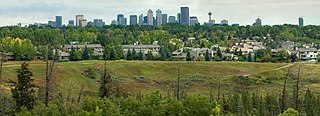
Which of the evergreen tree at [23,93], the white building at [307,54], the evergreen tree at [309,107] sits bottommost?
the evergreen tree at [309,107]

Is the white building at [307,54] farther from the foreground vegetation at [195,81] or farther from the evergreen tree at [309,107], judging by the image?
the evergreen tree at [309,107]

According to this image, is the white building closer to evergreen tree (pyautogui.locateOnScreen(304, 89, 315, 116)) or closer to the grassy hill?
the grassy hill

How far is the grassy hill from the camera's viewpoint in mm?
89000

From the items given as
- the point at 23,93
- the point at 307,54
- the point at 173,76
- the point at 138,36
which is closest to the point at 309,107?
the point at 23,93

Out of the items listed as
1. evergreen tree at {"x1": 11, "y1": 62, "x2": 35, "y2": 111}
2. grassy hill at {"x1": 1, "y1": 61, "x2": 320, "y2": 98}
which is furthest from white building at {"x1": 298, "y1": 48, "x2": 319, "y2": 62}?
evergreen tree at {"x1": 11, "y1": 62, "x2": 35, "y2": 111}

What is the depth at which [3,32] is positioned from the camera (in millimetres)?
143250

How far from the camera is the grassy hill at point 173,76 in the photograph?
89.0m

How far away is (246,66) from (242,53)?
3179cm

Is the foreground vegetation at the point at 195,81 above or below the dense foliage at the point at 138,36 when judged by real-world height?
below

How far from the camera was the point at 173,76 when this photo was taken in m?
103

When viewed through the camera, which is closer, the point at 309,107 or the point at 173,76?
the point at 309,107

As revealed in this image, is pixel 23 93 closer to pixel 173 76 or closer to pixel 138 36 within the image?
pixel 173 76

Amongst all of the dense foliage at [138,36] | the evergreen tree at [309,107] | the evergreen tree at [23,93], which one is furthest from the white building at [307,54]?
the evergreen tree at [23,93]

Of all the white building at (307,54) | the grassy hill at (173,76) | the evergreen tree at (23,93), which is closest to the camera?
the evergreen tree at (23,93)
